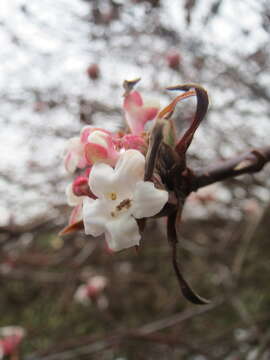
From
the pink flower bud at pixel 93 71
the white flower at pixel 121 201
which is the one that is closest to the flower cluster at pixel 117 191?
the white flower at pixel 121 201

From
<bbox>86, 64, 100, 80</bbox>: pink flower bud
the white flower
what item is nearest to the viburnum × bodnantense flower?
the white flower

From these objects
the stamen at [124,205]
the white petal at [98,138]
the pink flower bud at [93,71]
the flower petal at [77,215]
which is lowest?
the pink flower bud at [93,71]

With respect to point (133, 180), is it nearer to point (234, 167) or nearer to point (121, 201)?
point (121, 201)

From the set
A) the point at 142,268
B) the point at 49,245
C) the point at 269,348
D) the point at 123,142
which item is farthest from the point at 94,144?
the point at 49,245

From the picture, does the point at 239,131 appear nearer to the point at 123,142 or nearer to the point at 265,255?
the point at 265,255

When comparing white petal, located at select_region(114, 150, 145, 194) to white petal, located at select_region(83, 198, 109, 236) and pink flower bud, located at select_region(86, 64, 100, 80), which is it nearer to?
white petal, located at select_region(83, 198, 109, 236)

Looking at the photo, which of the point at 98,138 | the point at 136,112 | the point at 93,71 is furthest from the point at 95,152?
the point at 93,71

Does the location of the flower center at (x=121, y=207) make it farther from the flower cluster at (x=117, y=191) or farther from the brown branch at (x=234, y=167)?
the brown branch at (x=234, y=167)
